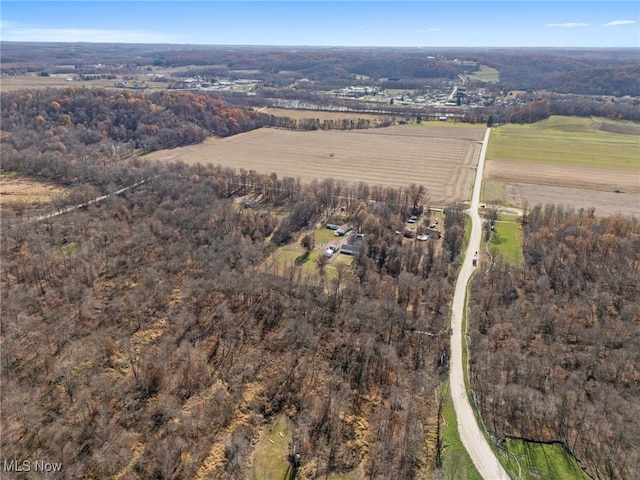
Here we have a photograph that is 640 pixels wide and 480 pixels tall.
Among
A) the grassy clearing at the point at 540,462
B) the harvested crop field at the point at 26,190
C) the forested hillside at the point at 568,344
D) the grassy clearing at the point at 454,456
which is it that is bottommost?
the grassy clearing at the point at 454,456

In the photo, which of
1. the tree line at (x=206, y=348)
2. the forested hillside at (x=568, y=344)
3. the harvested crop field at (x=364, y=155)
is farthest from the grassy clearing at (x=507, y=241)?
the harvested crop field at (x=364, y=155)

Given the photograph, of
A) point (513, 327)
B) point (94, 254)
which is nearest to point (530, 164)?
point (513, 327)

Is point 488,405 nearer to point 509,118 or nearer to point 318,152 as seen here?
point 318,152

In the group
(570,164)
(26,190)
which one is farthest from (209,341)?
(570,164)

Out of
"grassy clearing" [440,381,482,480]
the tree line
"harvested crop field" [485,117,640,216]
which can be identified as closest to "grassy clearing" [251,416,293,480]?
the tree line

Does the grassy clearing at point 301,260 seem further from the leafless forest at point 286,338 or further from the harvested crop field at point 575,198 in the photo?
the harvested crop field at point 575,198

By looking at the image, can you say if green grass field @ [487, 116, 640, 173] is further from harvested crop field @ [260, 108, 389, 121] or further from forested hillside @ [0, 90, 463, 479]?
forested hillside @ [0, 90, 463, 479]
